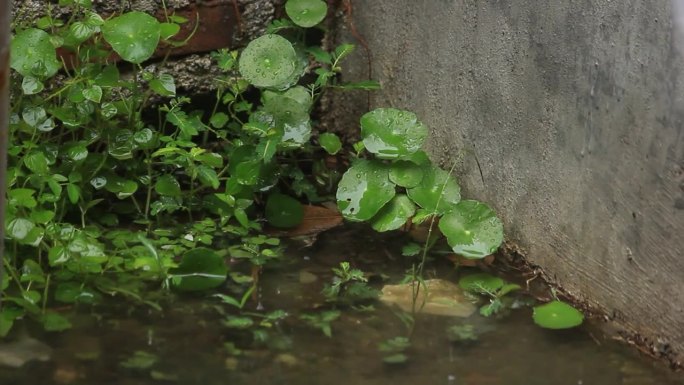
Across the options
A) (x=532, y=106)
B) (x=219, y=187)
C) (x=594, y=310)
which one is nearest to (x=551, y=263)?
(x=594, y=310)

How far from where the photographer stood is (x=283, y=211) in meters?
2.39

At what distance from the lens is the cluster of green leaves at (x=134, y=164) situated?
6.66ft

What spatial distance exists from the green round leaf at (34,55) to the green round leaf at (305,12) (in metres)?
0.69

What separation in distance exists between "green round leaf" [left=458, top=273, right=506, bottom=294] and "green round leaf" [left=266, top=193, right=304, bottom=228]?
462mm

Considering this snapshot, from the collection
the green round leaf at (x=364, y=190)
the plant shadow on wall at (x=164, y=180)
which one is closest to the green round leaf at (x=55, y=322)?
the plant shadow on wall at (x=164, y=180)

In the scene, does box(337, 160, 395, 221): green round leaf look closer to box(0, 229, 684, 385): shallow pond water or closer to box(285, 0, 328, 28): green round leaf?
box(0, 229, 684, 385): shallow pond water

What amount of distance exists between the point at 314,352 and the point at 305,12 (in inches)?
44.0

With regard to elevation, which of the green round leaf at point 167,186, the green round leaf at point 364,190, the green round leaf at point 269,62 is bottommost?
the green round leaf at point 167,186

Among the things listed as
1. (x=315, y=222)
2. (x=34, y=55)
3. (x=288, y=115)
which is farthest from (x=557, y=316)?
(x=34, y=55)

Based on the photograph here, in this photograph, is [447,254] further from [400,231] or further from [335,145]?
[335,145]

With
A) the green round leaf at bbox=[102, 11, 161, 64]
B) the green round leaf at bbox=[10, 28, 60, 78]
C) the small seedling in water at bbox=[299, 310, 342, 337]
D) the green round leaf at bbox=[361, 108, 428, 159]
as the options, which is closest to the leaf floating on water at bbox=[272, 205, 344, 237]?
the green round leaf at bbox=[361, 108, 428, 159]

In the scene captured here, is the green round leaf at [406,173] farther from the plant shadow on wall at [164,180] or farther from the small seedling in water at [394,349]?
the small seedling in water at [394,349]

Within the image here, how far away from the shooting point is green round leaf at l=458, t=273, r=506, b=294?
6.84ft

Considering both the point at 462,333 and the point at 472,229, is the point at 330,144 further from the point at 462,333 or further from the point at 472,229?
the point at 462,333
